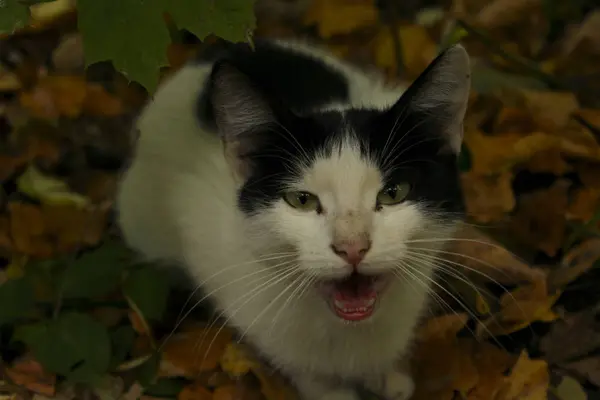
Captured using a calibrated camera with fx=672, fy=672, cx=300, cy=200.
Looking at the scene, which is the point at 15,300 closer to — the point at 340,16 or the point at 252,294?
the point at 252,294

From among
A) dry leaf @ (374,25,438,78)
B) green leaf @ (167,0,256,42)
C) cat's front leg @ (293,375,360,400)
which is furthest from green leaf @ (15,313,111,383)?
dry leaf @ (374,25,438,78)

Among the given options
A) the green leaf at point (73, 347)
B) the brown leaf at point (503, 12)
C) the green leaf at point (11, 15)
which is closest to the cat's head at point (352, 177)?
the green leaf at point (11, 15)

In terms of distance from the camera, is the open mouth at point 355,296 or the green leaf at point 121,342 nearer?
the open mouth at point 355,296

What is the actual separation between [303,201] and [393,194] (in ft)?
0.38

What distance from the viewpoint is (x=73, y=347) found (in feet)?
3.37

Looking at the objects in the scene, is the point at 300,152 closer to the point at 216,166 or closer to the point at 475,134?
the point at 216,166

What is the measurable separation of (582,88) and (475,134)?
0.99 ft

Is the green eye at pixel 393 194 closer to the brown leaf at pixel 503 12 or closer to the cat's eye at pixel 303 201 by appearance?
the cat's eye at pixel 303 201

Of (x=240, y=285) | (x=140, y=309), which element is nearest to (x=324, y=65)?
(x=240, y=285)

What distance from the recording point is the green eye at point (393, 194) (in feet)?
2.76

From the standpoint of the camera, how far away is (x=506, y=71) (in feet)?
5.01

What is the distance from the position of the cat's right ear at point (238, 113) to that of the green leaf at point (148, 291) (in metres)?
0.32

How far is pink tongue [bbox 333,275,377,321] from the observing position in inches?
34.3

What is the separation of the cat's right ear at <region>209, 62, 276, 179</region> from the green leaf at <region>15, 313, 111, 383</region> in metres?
0.36
